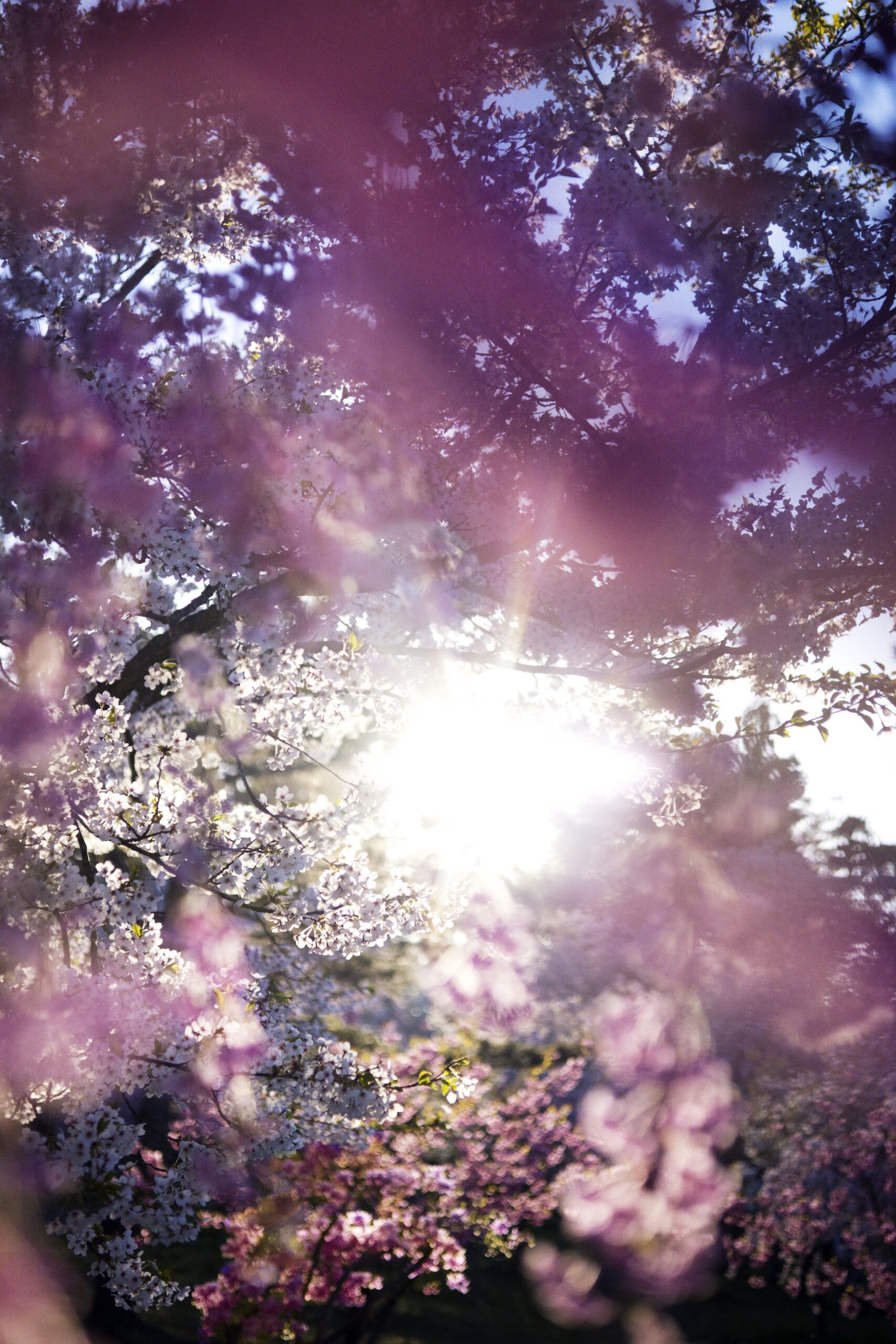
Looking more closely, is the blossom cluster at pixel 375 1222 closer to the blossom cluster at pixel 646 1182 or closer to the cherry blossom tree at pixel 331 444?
the blossom cluster at pixel 646 1182

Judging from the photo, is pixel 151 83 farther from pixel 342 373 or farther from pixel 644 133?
pixel 644 133

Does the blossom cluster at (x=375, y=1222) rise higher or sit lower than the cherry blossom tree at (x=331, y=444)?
lower

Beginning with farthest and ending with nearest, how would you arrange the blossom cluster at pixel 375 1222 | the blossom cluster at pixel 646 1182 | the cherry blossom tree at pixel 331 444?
the blossom cluster at pixel 646 1182 → the blossom cluster at pixel 375 1222 → the cherry blossom tree at pixel 331 444

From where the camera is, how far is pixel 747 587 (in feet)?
19.3

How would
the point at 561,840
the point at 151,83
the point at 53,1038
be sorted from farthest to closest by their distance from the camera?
1. the point at 561,840
2. the point at 151,83
3. the point at 53,1038

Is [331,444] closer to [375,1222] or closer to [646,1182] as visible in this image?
[375,1222]

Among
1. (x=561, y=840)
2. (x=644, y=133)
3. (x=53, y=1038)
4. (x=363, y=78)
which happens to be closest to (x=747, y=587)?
(x=644, y=133)

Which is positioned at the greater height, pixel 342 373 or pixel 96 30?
pixel 96 30

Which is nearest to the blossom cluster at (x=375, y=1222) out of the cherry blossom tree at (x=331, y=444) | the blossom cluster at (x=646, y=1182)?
the blossom cluster at (x=646, y=1182)

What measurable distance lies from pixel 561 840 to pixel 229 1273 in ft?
49.0

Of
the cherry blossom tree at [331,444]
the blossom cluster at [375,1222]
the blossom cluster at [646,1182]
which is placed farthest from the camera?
the blossom cluster at [646,1182]

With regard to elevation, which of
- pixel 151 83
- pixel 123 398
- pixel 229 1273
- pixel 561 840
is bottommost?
pixel 229 1273

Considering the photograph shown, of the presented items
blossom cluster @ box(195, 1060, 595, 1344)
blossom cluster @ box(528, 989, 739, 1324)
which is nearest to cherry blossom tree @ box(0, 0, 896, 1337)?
blossom cluster @ box(195, 1060, 595, 1344)

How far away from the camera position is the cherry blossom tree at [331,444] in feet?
16.1
